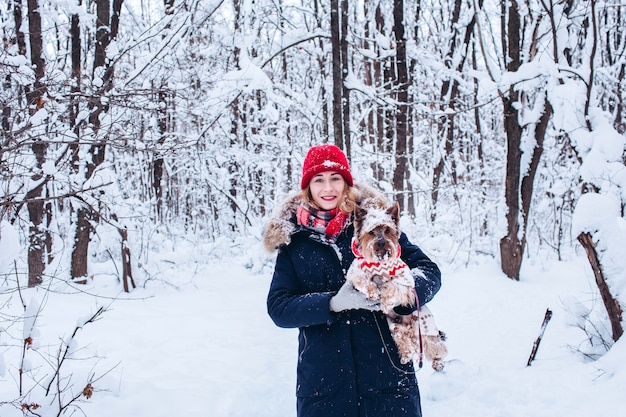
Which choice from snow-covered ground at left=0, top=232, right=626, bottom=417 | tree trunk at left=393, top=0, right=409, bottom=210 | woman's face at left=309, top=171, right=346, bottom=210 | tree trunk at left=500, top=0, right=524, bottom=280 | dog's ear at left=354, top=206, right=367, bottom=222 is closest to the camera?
dog's ear at left=354, top=206, right=367, bottom=222

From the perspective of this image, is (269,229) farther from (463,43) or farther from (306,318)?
(463,43)

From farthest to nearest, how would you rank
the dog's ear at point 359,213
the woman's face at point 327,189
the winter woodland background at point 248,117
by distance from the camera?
the winter woodland background at point 248,117 → the woman's face at point 327,189 → the dog's ear at point 359,213

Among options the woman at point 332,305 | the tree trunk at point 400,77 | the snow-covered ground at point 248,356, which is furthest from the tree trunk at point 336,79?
the woman at point 332,305

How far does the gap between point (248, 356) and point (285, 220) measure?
3.61 meters

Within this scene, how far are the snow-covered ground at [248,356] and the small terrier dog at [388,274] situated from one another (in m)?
1.46

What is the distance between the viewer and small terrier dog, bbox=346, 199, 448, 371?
7.72 ft

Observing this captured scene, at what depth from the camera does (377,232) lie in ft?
8.16

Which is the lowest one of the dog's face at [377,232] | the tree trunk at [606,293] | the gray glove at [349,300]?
the tree trunk at [606,293]

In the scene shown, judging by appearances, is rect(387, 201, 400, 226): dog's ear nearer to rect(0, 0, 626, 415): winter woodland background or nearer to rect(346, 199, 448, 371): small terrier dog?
rect(346, 199, 448, 371): small terrier dog

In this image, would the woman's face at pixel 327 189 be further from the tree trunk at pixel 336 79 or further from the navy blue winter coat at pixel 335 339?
the tree trunk at pixel 336 79

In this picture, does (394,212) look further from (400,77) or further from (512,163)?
(400,77)

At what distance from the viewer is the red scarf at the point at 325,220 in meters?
2.62

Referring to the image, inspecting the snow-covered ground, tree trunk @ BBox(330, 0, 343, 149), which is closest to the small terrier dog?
the snow-covered ground

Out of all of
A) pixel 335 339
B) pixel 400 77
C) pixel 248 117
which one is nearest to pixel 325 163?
pixel 335 339
